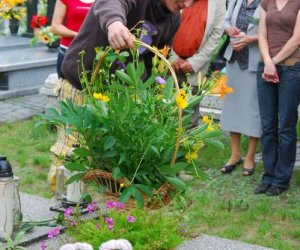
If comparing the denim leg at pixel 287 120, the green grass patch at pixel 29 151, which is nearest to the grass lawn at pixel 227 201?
the green grass patch at pixel 29 151

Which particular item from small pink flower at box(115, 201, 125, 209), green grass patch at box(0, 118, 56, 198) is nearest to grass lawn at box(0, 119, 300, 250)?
green grass patch at box(0, 118, 56, 198)

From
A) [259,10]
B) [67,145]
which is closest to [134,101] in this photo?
[67,145]

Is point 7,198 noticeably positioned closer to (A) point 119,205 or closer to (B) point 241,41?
(A) point 119,205

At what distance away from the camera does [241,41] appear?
17.2 feet

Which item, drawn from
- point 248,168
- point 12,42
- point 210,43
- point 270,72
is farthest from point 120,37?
point 12,42

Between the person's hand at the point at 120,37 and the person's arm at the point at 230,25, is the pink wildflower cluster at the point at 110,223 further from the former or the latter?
the person's arm at the point at 230,25

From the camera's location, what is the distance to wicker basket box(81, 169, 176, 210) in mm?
2451

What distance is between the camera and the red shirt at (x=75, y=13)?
17.1 ft

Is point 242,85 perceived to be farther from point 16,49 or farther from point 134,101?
point 16,49

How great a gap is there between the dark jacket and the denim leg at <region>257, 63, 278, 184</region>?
177cm

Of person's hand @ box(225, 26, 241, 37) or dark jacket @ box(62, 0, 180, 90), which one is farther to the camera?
person's hand @ box(225, 26, 241, 37)

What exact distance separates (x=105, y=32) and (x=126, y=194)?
0.77 m

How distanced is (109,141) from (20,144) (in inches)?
163

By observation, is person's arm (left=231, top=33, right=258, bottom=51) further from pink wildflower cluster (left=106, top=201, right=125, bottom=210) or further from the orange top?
pink wildflower cluster (left=106, top=201, right=125, bottom=210)
